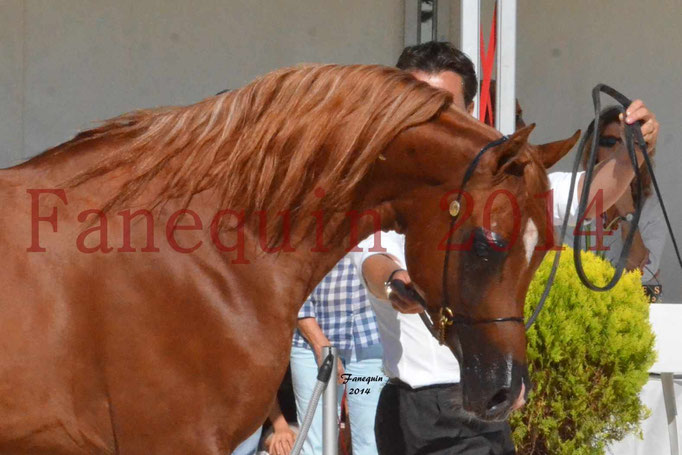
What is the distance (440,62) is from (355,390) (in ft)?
5.04

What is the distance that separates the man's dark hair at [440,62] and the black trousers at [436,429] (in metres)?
1.01

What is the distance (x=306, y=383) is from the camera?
4082 millimetres

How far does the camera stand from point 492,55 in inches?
178

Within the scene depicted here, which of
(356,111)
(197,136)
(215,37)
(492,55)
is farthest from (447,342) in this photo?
(215,37)

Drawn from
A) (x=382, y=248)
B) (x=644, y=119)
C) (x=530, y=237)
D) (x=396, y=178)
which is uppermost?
(x=644, y=119)

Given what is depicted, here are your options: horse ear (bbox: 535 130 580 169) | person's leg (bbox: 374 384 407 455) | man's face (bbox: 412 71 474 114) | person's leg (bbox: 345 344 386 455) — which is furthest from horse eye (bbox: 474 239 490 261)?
person's leg (bbox: 345 344 386 455)

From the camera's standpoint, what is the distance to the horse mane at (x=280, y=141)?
2.17m

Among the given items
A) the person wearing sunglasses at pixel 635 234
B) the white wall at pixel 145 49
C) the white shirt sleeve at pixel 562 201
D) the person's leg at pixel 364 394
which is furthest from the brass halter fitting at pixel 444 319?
the white wall at pixel 145 49

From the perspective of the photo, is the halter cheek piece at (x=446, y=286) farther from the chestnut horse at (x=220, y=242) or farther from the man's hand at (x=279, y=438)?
the man's hand at (x=279, y=438)

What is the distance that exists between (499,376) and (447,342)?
0.17 meters

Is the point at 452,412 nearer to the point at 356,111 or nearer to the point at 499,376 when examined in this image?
the point at 499,376

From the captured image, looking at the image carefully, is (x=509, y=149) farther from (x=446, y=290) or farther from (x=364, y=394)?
(x=364, y=394)

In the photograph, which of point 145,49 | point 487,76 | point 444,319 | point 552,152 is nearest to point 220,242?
point 444,319

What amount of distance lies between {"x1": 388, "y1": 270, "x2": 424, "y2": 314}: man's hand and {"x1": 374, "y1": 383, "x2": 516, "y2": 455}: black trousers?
0.32 meters
